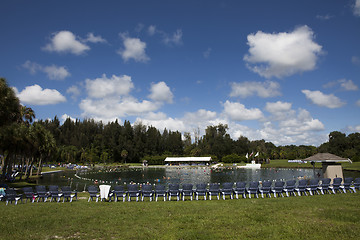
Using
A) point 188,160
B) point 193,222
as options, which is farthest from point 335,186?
point 188,160

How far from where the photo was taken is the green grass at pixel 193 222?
7750 millimetres

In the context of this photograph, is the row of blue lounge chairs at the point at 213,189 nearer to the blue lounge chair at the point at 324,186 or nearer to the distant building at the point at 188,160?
the blue lounge chair at the point at 324,186

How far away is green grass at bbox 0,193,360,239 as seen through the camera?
7.75 m

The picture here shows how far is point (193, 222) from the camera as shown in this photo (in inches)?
363

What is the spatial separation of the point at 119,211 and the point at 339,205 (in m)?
9.82

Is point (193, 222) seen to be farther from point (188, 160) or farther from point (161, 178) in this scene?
point (188, 160)

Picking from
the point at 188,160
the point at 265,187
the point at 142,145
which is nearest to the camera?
the point at 265,187

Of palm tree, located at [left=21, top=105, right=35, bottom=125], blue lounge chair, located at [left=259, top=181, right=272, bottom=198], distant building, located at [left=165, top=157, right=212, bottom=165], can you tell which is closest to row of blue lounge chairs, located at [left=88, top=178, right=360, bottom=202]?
blue lounge chair, located at [left=259, top=181, right=272, bottom=198]

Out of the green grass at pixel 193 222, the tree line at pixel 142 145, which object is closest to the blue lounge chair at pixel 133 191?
the green grass at pixel 193 222

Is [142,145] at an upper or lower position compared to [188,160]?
upper

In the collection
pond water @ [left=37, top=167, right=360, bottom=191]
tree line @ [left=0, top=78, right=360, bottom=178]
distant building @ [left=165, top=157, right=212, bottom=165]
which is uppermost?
tree line @ [left=0, top=78, right=360, bottom=178]

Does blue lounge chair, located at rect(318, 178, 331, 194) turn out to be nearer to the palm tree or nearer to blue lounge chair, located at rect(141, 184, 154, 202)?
blue lounge chair, located at rect(141, 184, 154, 202)

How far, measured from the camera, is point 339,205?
11398 mm

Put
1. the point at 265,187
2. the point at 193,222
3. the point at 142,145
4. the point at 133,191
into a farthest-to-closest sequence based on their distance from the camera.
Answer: the point at 142,145
the point at 265,187
the point at 133,191
the point at 193,222
